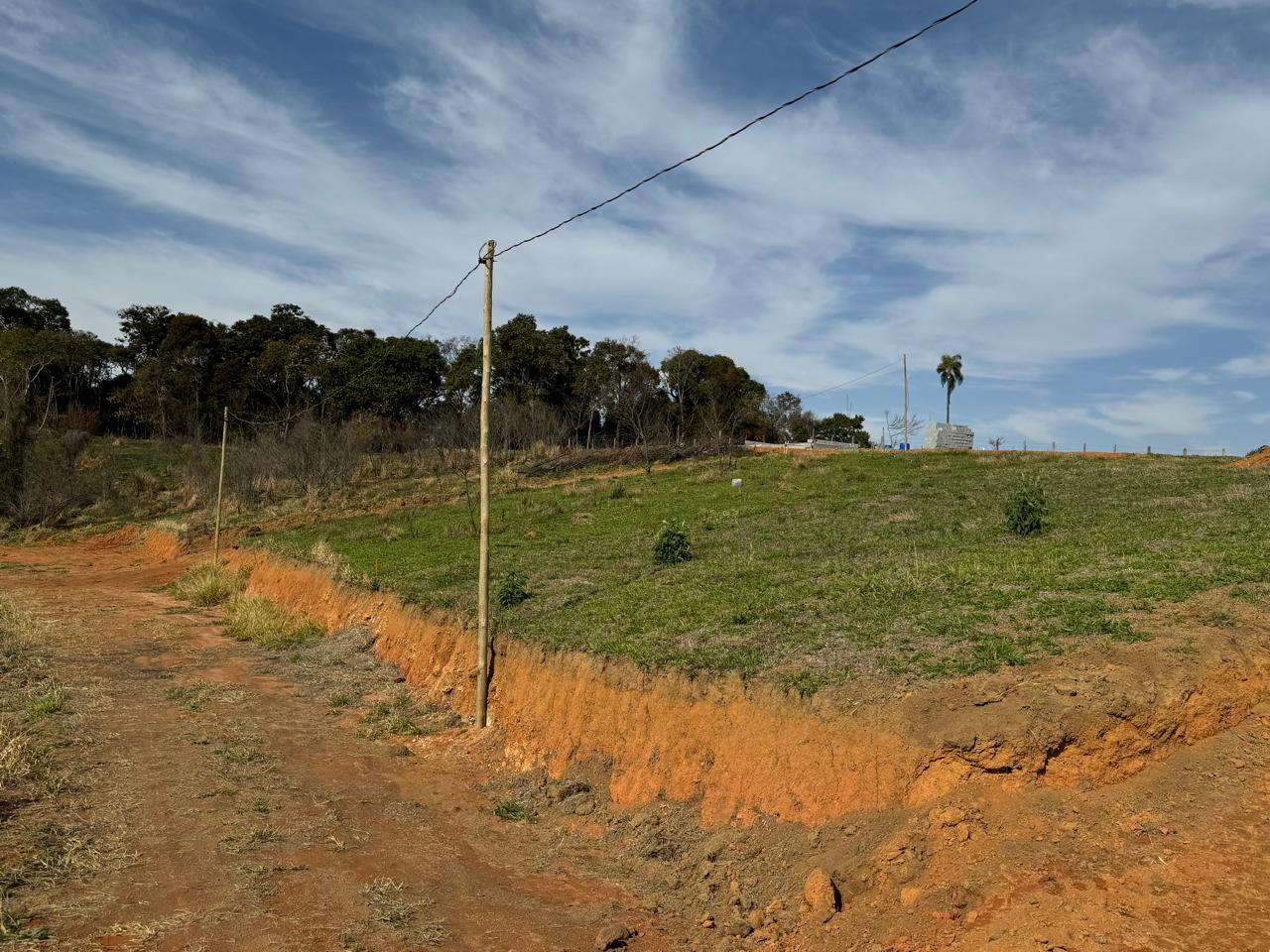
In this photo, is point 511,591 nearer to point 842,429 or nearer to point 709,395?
point 709,395

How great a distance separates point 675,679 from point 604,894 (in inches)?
108

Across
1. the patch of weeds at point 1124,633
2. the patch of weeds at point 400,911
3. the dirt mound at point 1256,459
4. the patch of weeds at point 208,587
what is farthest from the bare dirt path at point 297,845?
the dirt mound at point 1256,459

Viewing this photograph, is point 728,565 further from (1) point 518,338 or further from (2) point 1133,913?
(1) point 518,338

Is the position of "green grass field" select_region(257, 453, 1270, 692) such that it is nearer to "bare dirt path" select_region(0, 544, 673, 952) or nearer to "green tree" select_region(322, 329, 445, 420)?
"bare dirt path" select_region(0, 544, 673, 952)

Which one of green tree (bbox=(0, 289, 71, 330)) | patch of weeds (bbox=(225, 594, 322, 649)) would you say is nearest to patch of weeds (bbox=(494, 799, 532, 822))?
patch of weeds (bbox=(225, 594, 322, 649))

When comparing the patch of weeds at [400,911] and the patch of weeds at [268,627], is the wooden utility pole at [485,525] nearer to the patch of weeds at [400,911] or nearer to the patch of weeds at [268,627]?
the patch of weeds at [400,911]

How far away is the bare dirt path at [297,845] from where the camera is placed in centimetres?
685

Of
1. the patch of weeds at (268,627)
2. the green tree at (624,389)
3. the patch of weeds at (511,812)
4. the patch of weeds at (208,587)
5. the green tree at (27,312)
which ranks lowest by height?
the patch of weeds at (511,812)

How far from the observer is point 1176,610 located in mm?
8734

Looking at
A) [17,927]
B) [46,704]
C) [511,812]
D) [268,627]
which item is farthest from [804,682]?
[268,627]

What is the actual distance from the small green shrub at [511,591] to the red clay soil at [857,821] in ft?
15.0

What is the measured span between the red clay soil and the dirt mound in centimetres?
2360

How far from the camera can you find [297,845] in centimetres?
856

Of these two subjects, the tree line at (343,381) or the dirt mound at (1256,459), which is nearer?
the dirt mound at (1256,459)
